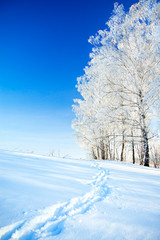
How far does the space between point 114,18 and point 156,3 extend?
2162 mm

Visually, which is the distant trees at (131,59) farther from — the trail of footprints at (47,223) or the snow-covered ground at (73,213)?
the trail of footprints at (47,223)

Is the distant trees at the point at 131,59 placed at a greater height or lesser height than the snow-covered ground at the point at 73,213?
greater

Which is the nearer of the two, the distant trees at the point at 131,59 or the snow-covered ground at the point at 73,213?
the snow-covered ground at the point at 73,213

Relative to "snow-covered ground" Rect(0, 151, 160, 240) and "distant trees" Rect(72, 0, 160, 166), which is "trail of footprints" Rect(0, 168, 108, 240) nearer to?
"snow-covered ground" Rect(0, 151, 160, 240)

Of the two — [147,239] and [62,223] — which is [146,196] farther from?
[62,223]

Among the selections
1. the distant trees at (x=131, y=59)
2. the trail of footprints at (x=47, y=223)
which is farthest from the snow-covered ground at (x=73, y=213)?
the distant trees at (x=131, y=59)

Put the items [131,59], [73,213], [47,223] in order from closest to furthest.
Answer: [47,223] → [73,213] → [131,59]

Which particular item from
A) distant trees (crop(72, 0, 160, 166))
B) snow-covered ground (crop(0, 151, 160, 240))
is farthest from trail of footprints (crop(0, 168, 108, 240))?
distant trees (crop(72, 0, 160, 166))

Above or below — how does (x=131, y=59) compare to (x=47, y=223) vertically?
above

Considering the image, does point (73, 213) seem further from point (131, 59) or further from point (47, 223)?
point (131, 59)

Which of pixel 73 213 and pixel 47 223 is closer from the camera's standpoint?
pixel 47 223

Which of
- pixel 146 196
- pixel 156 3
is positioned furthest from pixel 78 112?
pixel 146 196

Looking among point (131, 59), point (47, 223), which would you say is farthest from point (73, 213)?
point (131, 59)

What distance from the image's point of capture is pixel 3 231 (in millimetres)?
957
